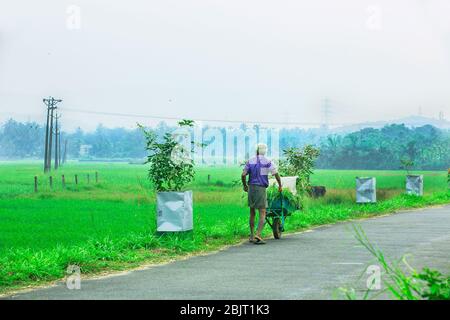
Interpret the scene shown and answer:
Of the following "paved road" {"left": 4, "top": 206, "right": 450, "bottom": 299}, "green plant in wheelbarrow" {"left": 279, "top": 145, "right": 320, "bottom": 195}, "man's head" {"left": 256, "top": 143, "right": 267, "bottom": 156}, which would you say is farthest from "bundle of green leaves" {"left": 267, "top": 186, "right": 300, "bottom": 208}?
"green plant in wheelbarrow" {"left": 279, "top": 145, "right": 320, "bottom": 195}

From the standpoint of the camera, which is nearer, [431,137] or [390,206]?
[390,206]

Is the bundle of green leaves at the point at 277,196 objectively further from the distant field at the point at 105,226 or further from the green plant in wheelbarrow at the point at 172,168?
the green plant in wheelbarrow at the point at 172,168

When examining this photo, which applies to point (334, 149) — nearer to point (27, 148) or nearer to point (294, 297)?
point (27, 148)

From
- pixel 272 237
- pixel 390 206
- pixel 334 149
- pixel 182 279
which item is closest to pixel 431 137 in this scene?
pixel 334 149

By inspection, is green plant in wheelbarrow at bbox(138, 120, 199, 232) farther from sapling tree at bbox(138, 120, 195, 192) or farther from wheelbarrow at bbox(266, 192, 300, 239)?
wheelbarrow at bbox(266, 192, 300, 239)

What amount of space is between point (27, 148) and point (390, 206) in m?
148

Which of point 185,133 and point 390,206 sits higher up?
point 185,133

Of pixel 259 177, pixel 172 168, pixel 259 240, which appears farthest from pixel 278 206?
pixel 172 168

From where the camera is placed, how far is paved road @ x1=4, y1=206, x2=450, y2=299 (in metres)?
11.7

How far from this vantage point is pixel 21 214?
3244 cm

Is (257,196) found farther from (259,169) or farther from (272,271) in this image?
(272,271)

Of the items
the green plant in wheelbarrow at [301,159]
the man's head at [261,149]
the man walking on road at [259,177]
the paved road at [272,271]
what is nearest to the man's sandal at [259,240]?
the man walking on road at [259,177]

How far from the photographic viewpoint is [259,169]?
1838cm

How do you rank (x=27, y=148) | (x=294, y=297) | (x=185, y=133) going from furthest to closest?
1. (x=27, y=148)
2. (x=185, y=133)
3. (x=294, y=297)
